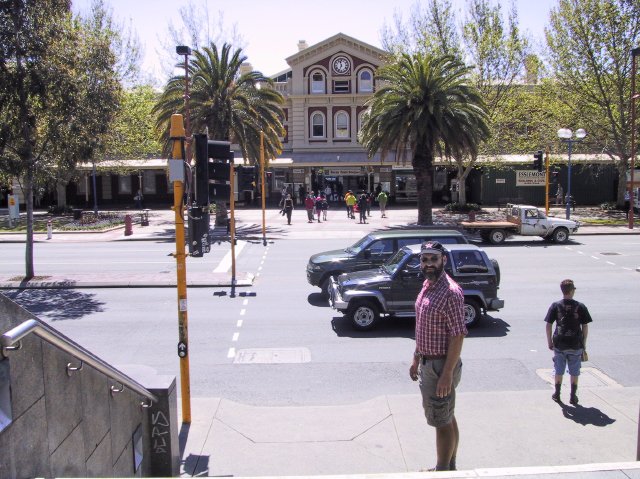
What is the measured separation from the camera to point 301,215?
1586 inches

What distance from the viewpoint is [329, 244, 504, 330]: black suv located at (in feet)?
40.1

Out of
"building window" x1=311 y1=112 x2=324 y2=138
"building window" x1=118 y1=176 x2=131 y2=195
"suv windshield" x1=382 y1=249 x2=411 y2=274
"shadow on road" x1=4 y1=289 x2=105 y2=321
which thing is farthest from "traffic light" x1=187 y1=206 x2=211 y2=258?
"building window" x1=118 y1=176 x2=131 y2=195

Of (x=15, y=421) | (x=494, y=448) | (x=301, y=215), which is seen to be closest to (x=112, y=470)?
(x=15, y=421)

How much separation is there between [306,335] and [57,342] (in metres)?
8.10

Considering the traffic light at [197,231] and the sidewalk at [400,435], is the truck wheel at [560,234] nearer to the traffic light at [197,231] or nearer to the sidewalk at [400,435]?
the sidewalk at [400,435]

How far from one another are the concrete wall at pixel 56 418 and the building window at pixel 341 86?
44157 millimetres

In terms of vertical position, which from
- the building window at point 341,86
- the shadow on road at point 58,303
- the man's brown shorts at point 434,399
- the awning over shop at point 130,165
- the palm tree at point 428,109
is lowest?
the shadow on road at point 58,303

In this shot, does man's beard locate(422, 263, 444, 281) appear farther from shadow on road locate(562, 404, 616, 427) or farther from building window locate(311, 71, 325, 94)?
building window locate(311, 71, 325, 94)

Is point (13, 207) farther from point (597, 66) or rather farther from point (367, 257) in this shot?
point (597, 66)

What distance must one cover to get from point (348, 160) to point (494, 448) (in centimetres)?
4005

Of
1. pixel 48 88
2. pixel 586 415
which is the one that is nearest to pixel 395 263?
pixel 586 415

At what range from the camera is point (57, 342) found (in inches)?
166

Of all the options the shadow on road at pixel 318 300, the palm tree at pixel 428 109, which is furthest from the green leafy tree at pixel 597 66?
the shadow on road at pixel 318 300

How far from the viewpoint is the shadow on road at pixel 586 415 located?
25.4 feet
